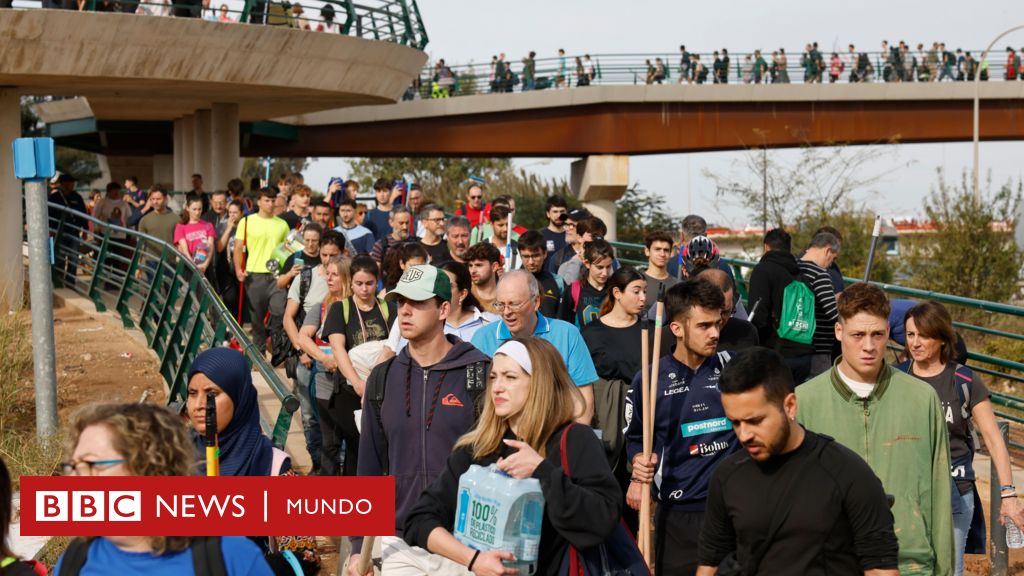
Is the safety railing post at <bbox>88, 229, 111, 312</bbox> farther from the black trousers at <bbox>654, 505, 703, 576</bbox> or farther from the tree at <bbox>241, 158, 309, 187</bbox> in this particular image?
the tree at <bbox>241, 158, 309, 187</bbox>

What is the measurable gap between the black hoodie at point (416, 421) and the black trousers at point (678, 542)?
3.77ft

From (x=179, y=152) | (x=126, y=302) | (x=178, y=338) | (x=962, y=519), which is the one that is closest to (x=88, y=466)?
(x=962, y=519)

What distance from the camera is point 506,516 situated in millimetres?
4434

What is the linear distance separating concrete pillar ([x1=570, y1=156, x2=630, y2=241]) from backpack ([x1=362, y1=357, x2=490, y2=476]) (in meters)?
36.4

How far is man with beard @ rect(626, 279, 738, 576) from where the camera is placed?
615 centimetres

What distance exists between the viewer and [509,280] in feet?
23.5

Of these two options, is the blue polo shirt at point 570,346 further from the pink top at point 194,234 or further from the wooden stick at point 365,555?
the pink top at point 194,234

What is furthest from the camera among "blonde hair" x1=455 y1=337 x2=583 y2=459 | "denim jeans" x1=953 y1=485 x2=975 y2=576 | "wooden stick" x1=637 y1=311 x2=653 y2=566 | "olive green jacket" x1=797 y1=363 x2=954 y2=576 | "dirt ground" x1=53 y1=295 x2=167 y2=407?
"dirt ground" x1=53 y1=295 x2=167 y2=407

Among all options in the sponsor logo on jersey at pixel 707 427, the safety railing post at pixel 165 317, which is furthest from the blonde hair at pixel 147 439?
the safety railing post at pixel 165 317

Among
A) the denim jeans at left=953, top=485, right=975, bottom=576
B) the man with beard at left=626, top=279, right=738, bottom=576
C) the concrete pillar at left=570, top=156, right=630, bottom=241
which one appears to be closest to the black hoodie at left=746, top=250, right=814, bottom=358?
the denim jeans at left=953, top=485, right=975, bottom=576

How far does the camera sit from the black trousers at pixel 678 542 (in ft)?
20.0

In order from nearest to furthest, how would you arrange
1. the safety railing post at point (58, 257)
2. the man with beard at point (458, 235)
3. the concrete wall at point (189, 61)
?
the man with beard at point (458, 235) → the concrete wall at point (189, 61) → the safety railing post at point (58, 257)

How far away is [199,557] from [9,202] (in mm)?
18325

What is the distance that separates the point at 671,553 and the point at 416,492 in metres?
1.30
